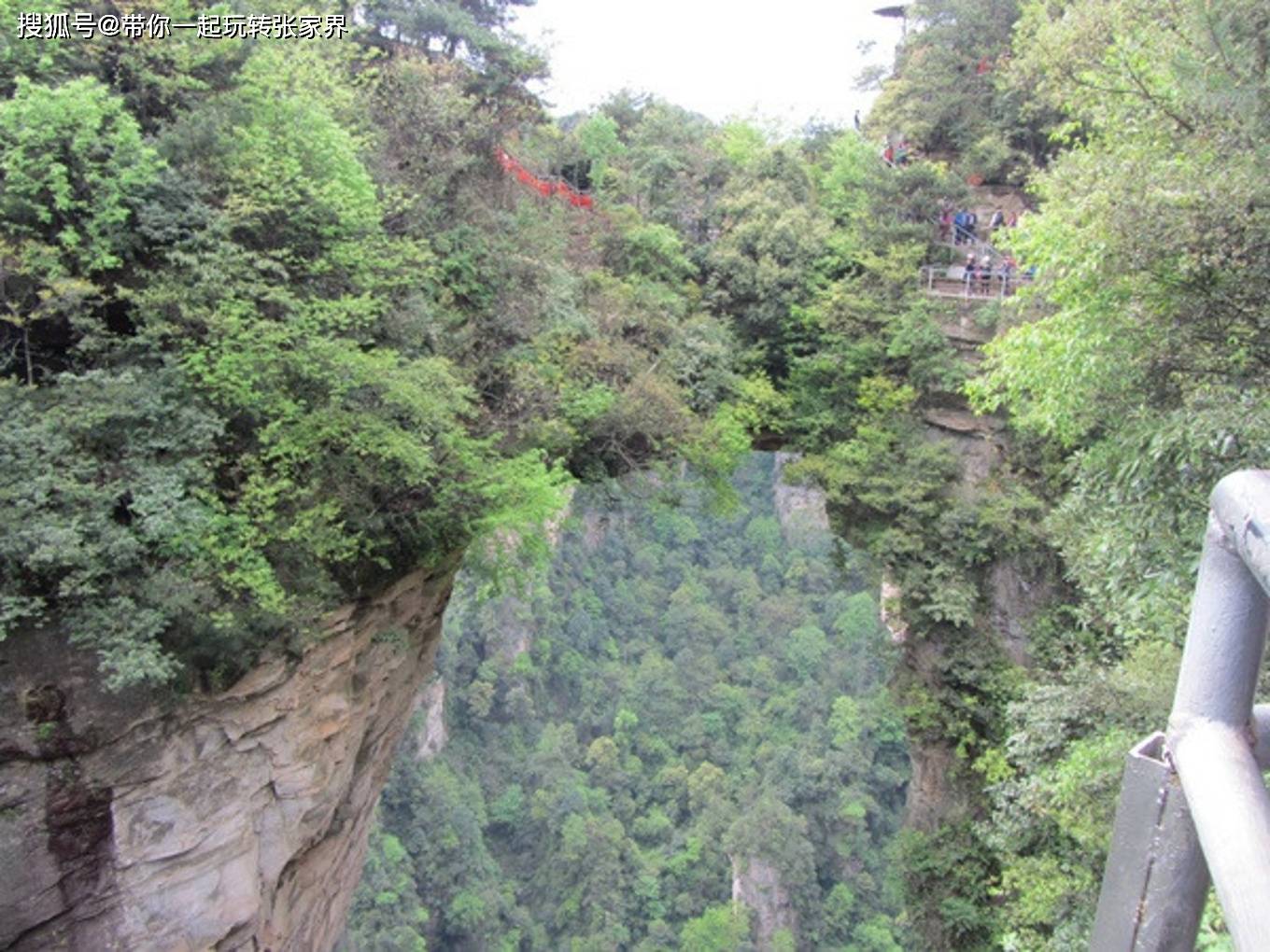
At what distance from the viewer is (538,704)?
106 feet

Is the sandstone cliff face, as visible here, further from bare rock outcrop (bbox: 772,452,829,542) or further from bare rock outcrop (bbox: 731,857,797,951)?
bare rock outcrop (bbox: 772,452,829,542)

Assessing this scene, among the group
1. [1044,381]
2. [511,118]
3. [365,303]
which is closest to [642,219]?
[511,118]

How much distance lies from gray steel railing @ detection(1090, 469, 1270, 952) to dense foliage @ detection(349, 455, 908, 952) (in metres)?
21.4

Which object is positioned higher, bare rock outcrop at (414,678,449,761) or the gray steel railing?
the gray steel railing

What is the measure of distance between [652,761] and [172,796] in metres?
26.1

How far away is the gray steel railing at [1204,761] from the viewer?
82 cm

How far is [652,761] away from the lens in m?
30.5

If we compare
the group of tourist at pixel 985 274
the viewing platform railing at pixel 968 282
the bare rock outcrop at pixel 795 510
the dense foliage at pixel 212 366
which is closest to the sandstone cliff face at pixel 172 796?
the dense foliage at pixel 212 366

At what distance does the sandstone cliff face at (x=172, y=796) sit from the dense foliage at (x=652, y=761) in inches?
564

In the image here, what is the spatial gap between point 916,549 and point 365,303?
7774 mm

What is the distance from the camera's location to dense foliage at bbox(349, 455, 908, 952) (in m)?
24.7

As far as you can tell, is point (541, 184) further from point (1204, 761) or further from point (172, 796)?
point (1204, 761)

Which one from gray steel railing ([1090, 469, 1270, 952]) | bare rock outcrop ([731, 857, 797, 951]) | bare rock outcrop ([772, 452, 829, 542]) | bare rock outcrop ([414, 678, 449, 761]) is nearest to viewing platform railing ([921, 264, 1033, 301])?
gray steel railing ([1090, 469, 1270, 952])

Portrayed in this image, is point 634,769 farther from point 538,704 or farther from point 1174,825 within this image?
point 1174,825
